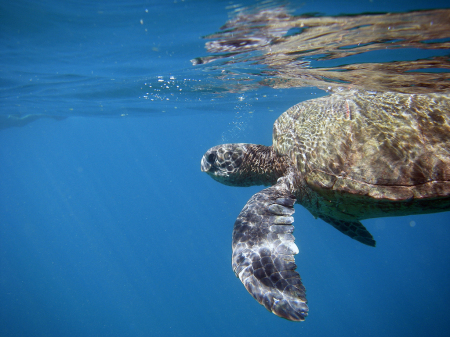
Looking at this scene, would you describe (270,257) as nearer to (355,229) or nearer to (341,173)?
(341,173)

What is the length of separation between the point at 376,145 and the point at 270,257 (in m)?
2.45

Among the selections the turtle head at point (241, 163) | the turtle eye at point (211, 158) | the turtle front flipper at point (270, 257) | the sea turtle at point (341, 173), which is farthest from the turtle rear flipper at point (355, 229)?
the turtle eye at point (211, 158)

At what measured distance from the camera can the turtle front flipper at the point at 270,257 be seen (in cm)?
251

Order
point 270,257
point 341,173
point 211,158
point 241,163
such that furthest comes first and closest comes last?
point 211,158, point 241,163, point 341,173, point 270,257

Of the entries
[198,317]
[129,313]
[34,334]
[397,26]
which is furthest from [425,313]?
[34,334]

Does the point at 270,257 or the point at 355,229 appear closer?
the point at 270,257

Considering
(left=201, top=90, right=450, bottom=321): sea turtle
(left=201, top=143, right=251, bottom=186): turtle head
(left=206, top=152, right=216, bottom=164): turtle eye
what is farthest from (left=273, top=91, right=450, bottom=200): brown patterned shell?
(left=206, top=152, right=216, bottom=164): turtle eye

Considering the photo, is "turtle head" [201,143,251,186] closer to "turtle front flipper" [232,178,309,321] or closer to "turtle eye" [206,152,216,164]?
"turtle eye" [206,152,216,164]

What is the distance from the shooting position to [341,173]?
3.62 meters

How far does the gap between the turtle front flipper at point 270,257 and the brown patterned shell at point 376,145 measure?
3.19ft

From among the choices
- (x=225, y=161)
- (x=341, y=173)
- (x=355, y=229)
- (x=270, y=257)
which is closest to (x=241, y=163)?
(x=225, y=161)

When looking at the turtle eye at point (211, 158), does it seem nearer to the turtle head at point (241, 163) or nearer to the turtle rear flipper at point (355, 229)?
the turtle head at point (241, 163)

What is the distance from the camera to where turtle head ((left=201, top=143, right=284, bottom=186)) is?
5.34 meters

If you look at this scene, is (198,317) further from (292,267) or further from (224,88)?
(292,267)
